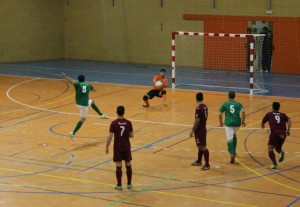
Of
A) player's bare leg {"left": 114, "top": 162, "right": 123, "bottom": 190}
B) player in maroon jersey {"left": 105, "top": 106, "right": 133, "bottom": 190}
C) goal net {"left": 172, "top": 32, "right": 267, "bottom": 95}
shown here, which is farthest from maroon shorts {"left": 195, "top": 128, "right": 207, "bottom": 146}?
goal net {"left": 172, "top": 32, "right": 267, "bottom": 95}

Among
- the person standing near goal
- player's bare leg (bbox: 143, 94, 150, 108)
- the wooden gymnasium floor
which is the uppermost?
the person standing near goal

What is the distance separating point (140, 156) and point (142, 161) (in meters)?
0.53

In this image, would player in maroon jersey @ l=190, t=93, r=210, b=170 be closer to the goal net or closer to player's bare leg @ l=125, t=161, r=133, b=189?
player's bare leg @ l=125, t=161, r=133, b=189

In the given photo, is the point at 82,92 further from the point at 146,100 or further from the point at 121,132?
the point at 146,100

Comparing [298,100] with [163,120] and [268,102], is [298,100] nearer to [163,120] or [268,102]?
[268,102]

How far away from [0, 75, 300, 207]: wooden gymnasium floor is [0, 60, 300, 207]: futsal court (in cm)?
2

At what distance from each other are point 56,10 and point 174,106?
17993mm

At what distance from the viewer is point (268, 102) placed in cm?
2509

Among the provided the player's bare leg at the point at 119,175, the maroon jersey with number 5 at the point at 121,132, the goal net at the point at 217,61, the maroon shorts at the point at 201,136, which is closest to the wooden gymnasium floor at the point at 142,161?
the player's bare leg at the point at 119,175

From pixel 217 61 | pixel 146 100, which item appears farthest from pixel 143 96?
pixel 217 61

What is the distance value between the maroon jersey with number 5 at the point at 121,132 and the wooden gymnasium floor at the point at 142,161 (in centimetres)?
106

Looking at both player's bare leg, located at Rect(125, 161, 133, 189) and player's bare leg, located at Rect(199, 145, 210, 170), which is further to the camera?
player's bare leg, located at Rect(199, 145, 210, 170)

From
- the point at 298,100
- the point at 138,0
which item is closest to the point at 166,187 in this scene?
the point at 298,100

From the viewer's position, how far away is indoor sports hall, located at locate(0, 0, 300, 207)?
14398 millimetres
